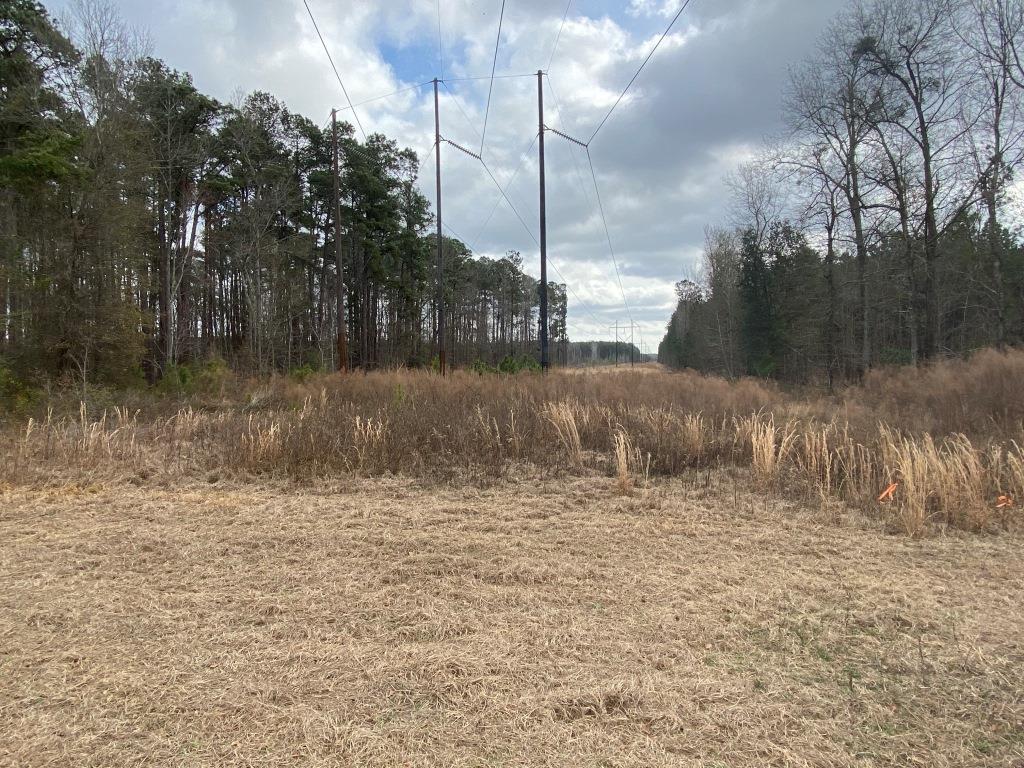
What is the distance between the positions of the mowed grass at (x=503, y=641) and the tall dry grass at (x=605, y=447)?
2.69 feet

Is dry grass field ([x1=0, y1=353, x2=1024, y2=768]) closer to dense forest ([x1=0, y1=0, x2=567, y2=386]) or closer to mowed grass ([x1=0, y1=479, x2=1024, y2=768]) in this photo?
mowed grass ([x1=0, y1=479, x2=1024, y2=768])

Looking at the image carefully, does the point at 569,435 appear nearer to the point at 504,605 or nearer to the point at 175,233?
the point at 504,605

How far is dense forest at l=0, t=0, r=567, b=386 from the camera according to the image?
1285 cm

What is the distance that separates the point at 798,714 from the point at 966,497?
382cm

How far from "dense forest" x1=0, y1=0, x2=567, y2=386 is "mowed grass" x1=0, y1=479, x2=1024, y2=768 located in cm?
1162

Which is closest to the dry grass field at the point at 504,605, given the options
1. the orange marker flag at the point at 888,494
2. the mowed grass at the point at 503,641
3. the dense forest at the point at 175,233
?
the mowed grass at the point at 503,641

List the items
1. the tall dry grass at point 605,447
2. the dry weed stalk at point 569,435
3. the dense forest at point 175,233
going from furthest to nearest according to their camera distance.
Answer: the dense forest at point 175,233
the dry weed stalk at point 569,435
the tall dry grass at point 605,447

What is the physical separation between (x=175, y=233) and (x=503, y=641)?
89.6ft

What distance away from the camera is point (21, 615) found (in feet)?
9.00

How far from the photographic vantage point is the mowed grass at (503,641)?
1.84 metres

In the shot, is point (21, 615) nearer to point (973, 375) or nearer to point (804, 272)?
point (973, 375)

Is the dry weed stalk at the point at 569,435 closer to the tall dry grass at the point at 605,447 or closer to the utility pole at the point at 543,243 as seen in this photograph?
the tall dry grass at the point at 605,447

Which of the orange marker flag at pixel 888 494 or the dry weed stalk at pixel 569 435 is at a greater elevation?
the dry weed stalk at pixel 569 435

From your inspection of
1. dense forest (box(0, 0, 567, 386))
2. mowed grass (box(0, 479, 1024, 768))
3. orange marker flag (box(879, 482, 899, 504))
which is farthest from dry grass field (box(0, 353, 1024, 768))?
dense forest (box(0, 0, 567, 386))
